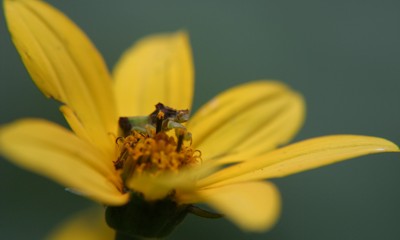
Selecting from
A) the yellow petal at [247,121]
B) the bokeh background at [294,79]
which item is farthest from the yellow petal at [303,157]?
the bokeh background at [294,79]

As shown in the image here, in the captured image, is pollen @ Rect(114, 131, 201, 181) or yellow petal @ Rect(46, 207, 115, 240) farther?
yellow petal @ Rect(46, 207, 115, 240)

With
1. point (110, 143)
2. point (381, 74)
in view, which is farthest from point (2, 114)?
point (381, 74)

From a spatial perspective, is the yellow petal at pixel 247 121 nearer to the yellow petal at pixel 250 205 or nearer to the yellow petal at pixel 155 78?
the yellow petal at pixel 155 78

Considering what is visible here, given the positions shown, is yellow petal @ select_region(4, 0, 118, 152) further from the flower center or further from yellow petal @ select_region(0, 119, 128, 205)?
yellow petal @ select_region(0, 119, 128, 205)

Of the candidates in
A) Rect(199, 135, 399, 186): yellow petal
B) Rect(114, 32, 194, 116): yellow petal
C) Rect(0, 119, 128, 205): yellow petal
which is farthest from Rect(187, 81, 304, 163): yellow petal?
Rect(0, 119, 128, 205): yellow petal

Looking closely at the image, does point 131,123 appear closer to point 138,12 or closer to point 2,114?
point 2,114

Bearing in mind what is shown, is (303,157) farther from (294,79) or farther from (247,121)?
(294,79)

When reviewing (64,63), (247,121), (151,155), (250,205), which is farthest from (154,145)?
(250,205)
